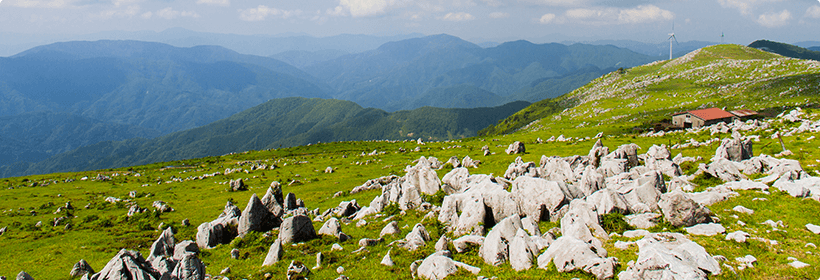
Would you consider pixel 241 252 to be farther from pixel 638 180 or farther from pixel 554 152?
pixel 554 152

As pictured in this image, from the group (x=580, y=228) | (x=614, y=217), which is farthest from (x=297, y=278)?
(x=614, y=217)

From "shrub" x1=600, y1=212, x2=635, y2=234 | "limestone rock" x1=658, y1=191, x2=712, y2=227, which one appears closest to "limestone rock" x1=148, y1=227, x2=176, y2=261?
"shrub" x1=600, y1=212, x2=635, y2=234

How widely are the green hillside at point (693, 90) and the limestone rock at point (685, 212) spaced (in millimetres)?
70298

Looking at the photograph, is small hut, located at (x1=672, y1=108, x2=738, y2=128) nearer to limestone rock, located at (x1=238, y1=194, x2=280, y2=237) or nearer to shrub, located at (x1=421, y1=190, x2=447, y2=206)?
shrub, located at (x1=421, y1=190, x2=447, y2=206)

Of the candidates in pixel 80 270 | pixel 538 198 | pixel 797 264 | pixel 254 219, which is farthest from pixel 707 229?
pixel 80 270

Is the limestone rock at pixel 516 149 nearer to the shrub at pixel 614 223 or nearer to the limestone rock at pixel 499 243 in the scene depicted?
the shrub at pixel 614 223

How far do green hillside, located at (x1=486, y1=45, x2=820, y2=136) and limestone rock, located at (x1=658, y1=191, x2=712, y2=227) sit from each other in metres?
70.3

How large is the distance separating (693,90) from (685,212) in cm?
14041

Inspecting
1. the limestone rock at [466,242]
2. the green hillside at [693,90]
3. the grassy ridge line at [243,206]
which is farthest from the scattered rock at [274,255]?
the green hillside at [693,90]

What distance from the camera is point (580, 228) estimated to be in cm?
1617

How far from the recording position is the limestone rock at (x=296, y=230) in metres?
21.7

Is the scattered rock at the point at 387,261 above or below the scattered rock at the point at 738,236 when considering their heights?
below

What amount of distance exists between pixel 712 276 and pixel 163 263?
21785mm

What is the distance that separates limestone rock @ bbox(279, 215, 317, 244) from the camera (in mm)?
21719
